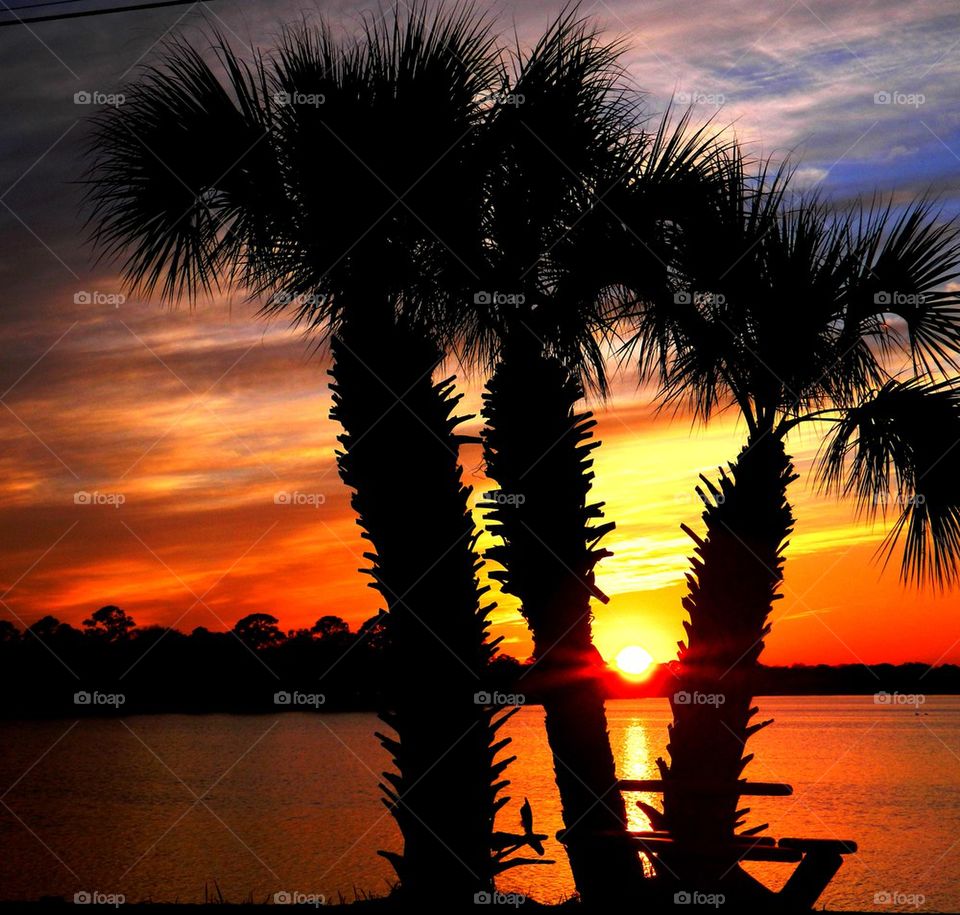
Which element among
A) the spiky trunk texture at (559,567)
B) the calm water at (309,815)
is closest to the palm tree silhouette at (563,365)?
the spiky trunk texture at (559,567)

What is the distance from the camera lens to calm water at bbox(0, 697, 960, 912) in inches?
1612

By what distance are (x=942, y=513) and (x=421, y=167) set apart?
17.9 feet

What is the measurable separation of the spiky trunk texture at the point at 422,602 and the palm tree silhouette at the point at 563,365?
1.58m

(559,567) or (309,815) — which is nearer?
(559,567)

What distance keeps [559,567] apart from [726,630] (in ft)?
5.58

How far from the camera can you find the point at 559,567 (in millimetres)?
9719

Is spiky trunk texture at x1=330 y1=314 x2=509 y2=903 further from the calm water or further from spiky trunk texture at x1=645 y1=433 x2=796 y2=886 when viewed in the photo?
the calm water

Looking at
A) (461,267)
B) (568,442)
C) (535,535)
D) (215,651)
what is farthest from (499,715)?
(215,651)

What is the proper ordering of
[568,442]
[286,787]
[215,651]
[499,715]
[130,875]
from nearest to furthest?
[499,715] → [568,442] → [130,875] → [215,651] → [286,787]

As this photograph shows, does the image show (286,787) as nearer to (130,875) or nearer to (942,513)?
(130,875)

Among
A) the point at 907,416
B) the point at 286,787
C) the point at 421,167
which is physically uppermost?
the point at 421,167

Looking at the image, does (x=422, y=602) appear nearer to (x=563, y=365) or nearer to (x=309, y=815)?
(x=563, y=365)

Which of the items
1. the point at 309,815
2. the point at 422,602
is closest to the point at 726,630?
the point at 422,602

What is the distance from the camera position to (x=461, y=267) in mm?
8438
